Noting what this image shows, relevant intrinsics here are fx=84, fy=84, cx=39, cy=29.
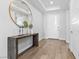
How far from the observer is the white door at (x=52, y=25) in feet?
22.0

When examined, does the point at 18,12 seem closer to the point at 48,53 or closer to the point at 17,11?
the point at 17,11

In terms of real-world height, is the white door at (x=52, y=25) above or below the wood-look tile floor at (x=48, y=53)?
above

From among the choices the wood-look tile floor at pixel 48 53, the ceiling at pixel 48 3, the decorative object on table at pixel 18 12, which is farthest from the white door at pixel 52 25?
the decorative object on table at pixel 18 12

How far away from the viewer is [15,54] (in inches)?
91.1

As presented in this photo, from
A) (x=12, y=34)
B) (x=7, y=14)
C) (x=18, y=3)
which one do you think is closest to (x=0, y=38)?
(x=12, y=34)

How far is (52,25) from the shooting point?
6.86 meters

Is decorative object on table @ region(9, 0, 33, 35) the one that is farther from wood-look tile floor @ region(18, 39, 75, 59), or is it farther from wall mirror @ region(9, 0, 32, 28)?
wood-look tile floor @ region(18, 39, 75, 59)

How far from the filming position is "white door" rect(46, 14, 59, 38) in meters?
6.70

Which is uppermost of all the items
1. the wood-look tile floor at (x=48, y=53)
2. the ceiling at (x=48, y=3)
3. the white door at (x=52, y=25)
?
the ceiling at (x=48, y=3)

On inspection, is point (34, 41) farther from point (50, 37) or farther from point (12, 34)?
point (50, 37)

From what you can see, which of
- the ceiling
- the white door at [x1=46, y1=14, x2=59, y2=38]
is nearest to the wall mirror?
the ceiling

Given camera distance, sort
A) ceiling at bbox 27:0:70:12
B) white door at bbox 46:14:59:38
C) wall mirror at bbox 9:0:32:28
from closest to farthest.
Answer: wall mirror at bbox 9:0:32:28 < ceiling at bbox 27:0:70:12 < white door at bbox 46:14:59:38

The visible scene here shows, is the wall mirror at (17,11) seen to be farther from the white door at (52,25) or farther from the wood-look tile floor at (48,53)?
the white door at (52,25)

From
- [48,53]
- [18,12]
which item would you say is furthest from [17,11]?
[48,53]
